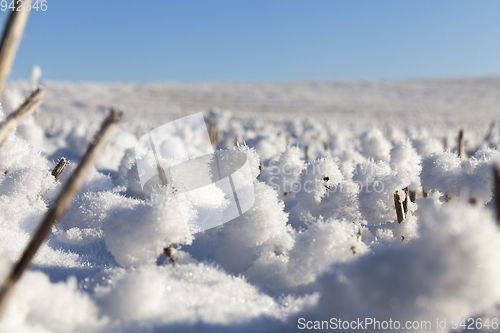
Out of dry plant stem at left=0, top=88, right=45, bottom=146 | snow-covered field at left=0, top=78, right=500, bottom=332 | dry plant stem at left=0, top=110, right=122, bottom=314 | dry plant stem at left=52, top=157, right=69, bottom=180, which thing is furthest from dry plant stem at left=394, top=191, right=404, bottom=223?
dry plant stem at left=52, top=157, right=69, bottom=180

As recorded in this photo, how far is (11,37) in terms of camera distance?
0.78 m

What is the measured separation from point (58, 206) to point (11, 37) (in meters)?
0.39

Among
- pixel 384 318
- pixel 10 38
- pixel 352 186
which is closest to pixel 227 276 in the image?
pixel 384 318

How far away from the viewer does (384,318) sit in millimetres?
848

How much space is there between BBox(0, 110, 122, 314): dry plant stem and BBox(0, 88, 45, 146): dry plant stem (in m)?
0.29

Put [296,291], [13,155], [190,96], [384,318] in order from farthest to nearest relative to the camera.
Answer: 1. [190,96]
2. [13,155]
3. [296,291]
4. [384,318]

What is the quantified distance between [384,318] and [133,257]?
0.84m

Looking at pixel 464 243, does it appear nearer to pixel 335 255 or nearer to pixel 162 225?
pixel 335 255

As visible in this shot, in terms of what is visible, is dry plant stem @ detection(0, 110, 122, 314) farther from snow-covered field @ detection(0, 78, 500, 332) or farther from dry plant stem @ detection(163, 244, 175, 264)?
dry plant stem @ detection(163, 244, 175, 264)

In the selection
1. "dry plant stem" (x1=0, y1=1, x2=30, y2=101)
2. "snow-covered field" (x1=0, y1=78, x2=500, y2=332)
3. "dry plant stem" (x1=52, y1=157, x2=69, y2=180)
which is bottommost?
"snow-covered field" (x1=0, y1=78, x2=500, y2=332)

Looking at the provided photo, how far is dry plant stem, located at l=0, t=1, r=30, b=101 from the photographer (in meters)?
0.78

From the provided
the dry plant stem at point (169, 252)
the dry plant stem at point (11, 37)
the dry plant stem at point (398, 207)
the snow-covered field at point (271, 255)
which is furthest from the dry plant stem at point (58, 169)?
the dry plant stem at point (398, 207)

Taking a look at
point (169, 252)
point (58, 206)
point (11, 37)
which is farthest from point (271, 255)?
point (11, 37)

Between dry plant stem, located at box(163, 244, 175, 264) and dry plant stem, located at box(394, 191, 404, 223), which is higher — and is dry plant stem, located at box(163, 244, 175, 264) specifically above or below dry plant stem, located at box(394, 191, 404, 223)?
below
